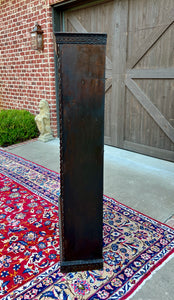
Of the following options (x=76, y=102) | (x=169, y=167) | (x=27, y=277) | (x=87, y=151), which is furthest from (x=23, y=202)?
(x=169, y=167)

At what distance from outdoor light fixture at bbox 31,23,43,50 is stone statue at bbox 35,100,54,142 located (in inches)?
42.3

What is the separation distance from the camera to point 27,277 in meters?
1.84

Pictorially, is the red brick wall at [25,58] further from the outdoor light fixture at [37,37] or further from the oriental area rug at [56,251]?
the oriental area rug at [56,251]

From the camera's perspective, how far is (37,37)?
4938 mm

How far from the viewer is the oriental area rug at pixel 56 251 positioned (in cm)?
174

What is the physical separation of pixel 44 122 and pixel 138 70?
2220mm

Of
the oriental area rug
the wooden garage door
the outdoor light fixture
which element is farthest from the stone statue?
the oriental area rug

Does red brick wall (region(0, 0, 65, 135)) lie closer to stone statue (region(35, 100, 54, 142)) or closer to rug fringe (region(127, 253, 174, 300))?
stone statue (region(35, 100, 54, 142))

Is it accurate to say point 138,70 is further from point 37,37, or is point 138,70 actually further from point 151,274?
point 151,274

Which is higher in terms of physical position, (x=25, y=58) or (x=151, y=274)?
(x=25, y=58)

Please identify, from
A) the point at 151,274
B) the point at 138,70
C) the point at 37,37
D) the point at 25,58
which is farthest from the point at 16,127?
the point at 151,274

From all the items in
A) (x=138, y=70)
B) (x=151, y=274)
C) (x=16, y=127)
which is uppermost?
(x=138, y=70)

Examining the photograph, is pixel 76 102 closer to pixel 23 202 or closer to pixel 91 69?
pixel 91 69

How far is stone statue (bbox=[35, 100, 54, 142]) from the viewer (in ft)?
17.0
